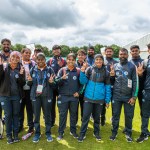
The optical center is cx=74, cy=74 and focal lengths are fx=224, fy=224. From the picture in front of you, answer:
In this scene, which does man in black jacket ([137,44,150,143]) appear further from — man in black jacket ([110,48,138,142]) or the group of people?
man in black jacket ([110,48,138,142])

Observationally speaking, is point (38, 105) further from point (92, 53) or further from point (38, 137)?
point (92, 53)

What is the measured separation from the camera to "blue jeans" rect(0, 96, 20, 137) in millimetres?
4812

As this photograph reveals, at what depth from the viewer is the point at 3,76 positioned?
4828 millimetres

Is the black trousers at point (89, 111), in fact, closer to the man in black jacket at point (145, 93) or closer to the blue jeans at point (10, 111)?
the man in black jacket at point (145, 93)

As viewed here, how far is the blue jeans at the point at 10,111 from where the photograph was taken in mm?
4812

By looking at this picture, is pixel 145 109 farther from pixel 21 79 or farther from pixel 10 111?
pixel 10 111

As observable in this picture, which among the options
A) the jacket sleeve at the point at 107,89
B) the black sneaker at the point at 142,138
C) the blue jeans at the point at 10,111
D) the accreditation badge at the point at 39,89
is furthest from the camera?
the black sneaker at the point at 142,138

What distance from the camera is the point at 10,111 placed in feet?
16.0

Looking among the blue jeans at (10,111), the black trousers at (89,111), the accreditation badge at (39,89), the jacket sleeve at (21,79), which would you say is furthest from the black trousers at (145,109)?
the blue jeans at (10,111)

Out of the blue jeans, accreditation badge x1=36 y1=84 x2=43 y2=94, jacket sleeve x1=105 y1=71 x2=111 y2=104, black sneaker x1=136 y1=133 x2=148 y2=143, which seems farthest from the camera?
black sneaker x1=136 y1=133 x2=148 y2=143

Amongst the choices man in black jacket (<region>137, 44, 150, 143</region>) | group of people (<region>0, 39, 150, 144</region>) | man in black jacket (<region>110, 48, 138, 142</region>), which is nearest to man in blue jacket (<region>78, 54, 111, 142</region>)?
group of people (<region>0, 39, 150, 144</region>)

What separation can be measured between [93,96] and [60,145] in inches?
51.5

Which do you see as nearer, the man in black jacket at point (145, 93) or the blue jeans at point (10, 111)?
the blue jeans at point (10, 111)

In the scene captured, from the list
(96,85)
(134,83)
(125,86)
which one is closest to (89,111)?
(96,85)
